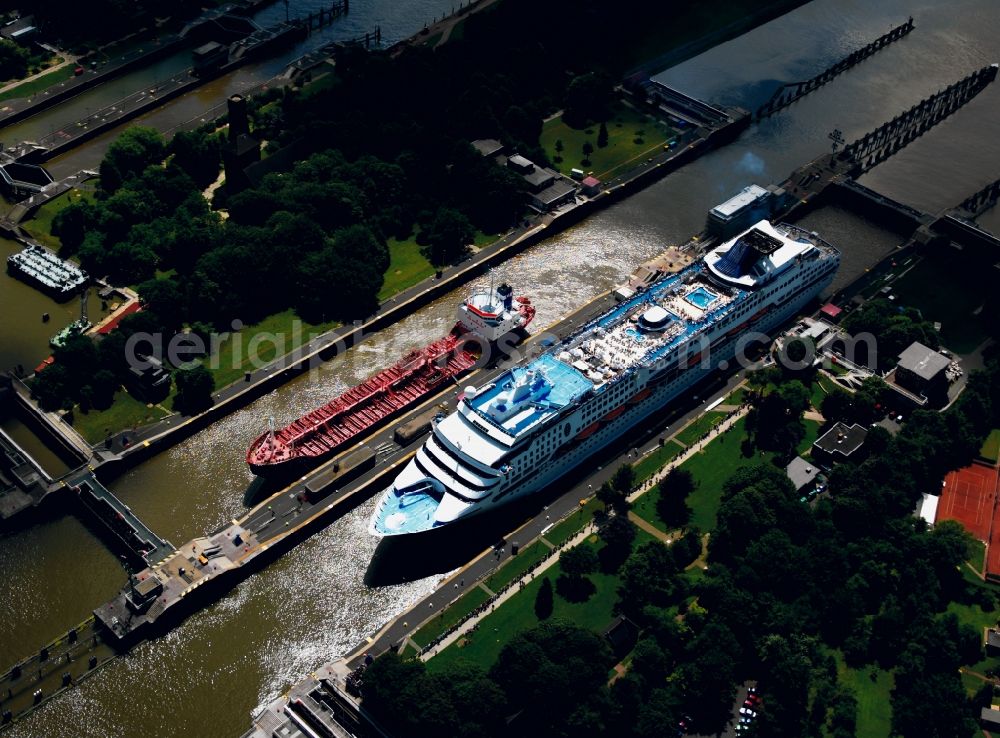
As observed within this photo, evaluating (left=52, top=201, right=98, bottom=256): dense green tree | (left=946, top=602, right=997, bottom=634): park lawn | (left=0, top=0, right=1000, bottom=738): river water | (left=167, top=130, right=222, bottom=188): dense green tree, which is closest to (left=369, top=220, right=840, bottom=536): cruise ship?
(left=0, top=0, right=1000, bottom=738): river water

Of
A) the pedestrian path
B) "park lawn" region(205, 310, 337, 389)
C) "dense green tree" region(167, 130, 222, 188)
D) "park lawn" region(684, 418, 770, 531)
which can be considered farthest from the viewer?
"dense green tree" region(167, 130, 222, 188)

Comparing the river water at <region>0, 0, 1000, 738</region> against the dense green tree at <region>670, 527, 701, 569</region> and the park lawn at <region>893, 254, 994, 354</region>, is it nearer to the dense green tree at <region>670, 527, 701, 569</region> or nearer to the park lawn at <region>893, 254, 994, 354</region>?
the park lawn at <region>893, 254, 994, 354</region>

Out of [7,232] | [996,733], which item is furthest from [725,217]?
[7,232]

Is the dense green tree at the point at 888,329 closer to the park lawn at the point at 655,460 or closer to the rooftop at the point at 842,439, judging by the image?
the rooftop at the point at 842,439

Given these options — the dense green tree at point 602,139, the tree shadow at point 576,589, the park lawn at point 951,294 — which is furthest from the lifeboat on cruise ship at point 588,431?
the dense green tree at point 602,139

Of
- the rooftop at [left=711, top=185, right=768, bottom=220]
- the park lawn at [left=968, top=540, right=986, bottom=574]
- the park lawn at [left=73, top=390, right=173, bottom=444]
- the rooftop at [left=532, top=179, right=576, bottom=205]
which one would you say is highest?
the rooftop at [left=711, top=185, right=768, bottom=220]

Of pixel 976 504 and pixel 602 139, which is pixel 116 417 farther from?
pixel 976 504

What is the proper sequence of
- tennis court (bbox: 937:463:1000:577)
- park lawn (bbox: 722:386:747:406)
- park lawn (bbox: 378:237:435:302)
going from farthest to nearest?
park lawn (bbox: 378:237:435:302) → park lawn (bbox: 722:386:747:406) → tennis court (bbox: 937:463:1000:577)
